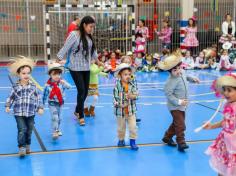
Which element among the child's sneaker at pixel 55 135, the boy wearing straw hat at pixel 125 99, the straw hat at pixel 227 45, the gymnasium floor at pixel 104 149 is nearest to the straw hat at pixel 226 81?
the gymnasium floor at pixel 104 149

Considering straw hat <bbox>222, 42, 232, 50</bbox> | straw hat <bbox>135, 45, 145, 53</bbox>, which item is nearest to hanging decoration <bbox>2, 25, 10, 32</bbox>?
straw hat <bbox>135, 45, 145, 53</bbox>

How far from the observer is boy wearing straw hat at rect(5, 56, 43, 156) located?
15.8 ft

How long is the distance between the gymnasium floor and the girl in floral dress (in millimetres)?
974

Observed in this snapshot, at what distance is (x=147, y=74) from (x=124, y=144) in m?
8.07

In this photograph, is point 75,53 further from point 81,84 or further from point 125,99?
point 125,99

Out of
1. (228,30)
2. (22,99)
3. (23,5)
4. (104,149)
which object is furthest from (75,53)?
(23,5)

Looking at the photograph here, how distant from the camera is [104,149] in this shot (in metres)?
5.22

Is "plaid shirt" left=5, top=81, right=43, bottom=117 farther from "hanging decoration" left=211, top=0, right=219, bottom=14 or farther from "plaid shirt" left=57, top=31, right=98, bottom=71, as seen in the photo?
"hanging decoration" left=211, top=0, right=219, bottom=14

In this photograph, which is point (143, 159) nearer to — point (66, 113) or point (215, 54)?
point (66, 113)

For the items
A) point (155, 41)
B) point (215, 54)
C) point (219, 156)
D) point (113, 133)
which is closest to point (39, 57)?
point (155, 41)

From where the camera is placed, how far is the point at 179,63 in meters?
4.98

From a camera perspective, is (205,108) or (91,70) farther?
(205,108)

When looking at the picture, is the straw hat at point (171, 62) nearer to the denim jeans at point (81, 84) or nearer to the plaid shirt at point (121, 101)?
the plaid shirt at point (121, 101)

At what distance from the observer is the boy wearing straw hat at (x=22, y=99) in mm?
4801
